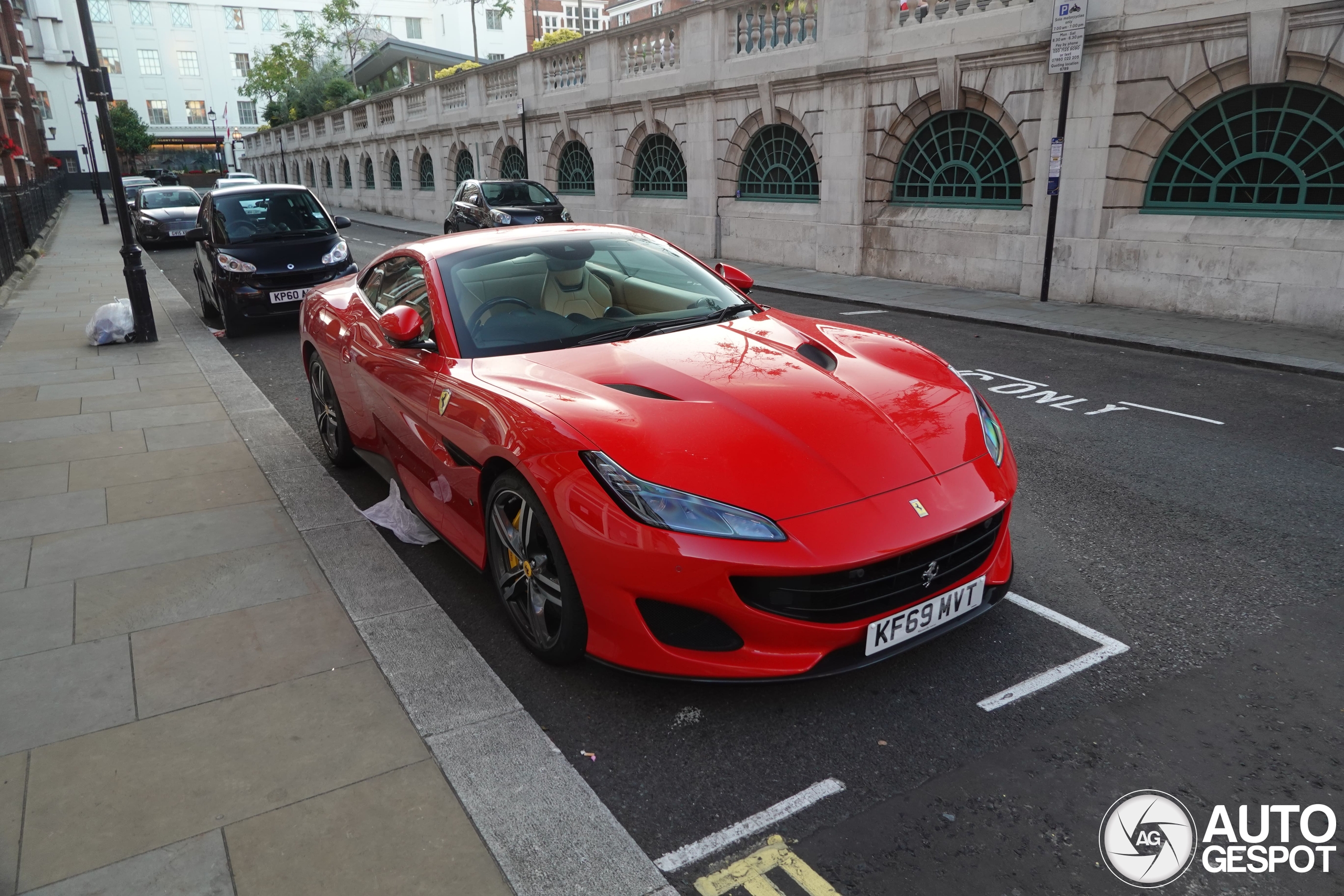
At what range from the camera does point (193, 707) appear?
3.19 m

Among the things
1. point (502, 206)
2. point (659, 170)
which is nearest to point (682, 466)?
point (502, 206)

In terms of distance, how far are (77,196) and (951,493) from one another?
2825 inches

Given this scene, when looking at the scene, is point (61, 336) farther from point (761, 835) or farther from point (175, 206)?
point (175, 206)

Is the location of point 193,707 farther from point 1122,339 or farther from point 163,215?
point 163,215

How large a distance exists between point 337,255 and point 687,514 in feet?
33.8

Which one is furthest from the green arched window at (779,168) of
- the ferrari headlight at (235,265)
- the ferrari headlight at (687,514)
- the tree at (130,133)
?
the tree at (130,133)

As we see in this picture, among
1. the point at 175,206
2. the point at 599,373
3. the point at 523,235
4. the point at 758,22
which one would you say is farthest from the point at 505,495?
the point at 175,206

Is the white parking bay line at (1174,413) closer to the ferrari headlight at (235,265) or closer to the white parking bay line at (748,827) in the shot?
the white parking bay line at (748,827)

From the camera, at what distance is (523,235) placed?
15.5 feet

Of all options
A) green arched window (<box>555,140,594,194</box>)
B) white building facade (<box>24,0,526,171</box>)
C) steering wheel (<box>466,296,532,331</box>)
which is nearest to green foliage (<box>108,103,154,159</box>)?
white building facade (<box>24,0,526,171</box>)

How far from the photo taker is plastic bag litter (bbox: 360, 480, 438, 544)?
15.3 ft

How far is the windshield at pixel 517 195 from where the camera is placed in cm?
2103

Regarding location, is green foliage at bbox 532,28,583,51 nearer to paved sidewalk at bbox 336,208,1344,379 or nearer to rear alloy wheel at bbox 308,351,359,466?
paved sidewalk at bbox 336,208,1344,379

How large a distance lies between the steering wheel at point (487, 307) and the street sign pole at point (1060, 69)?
10535 millimetres
